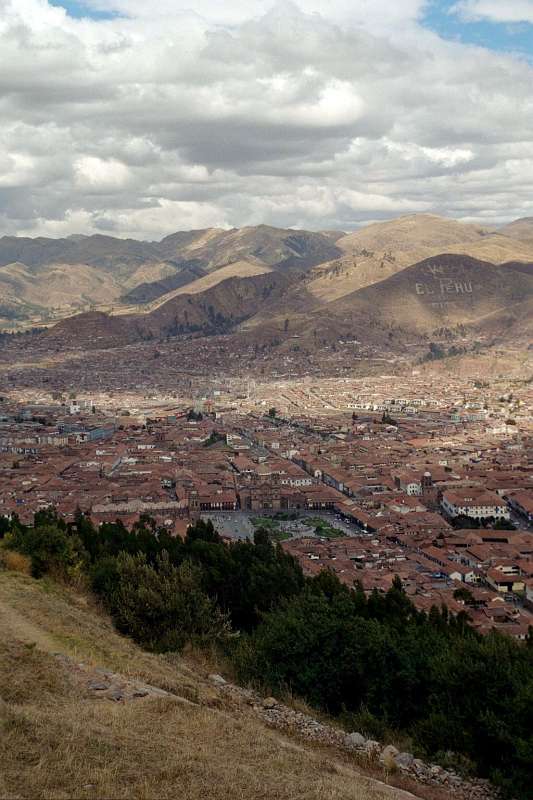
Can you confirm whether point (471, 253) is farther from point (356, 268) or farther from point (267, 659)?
point (267, 659)

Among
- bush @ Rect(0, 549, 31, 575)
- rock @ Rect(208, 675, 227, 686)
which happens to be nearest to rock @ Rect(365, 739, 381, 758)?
rock @ Rect(208, 675, 227, 686)

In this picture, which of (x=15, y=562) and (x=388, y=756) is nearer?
(x=388, y=756)

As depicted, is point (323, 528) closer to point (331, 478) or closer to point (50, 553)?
point (331, 478)

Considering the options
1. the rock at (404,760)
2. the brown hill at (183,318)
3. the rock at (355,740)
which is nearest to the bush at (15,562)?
the rock at (355,740)

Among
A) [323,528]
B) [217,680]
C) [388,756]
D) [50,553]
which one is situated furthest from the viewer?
[323,528]

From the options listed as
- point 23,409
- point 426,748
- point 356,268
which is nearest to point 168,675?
point 426,748

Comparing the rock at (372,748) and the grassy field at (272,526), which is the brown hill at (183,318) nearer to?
the grassy field at (272,526)

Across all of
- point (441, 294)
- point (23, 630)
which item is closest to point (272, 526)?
point (23, 630)
